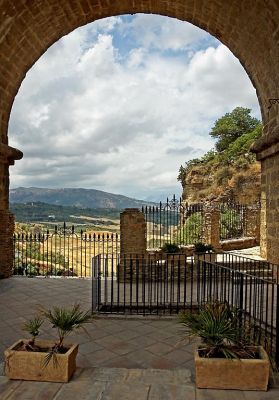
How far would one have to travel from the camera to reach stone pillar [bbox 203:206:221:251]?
15.6m

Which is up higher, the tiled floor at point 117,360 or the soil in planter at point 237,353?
the soil in planter at point 237,353

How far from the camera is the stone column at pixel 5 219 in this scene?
445 inches

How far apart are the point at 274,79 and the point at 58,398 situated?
877 cm

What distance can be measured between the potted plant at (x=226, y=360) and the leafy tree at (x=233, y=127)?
30930mm

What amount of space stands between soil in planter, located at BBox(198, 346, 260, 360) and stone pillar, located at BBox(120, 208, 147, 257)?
731 cm

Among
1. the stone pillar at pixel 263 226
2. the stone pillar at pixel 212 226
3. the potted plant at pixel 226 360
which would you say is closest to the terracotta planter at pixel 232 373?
the potted plant at pixel 226 360

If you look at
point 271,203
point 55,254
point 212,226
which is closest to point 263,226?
point 271,203

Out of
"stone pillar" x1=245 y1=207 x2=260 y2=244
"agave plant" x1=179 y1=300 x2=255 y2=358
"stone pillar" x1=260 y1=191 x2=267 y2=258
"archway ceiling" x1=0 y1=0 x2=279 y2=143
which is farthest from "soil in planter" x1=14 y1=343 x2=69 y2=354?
"stone pillar" x1=245 y1=207 x2=260 y2=244

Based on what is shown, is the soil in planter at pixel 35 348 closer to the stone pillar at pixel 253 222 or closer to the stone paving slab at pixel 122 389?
the stone paving slab at pixel 122 389

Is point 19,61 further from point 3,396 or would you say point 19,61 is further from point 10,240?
point 3,396

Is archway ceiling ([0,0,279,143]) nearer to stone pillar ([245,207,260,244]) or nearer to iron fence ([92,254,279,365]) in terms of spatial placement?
iron fence ([92,254,279,365])

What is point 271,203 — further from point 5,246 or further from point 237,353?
point 5,246

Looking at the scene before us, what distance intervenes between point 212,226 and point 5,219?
8983 mm

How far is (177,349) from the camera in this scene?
215 inches
